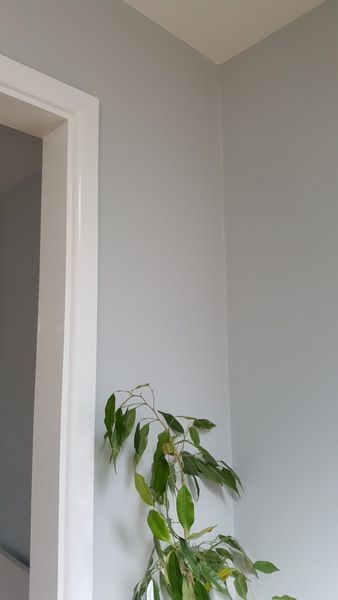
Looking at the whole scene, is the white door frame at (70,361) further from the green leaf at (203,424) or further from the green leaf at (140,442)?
the green leaf at (203,424)

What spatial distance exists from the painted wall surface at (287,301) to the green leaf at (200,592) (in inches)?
15.0

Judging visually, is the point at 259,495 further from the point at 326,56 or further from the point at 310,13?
the point at 310,13

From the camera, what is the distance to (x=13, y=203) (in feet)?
7.11

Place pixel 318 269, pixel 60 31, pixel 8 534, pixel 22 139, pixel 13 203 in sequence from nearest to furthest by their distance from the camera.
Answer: pixel 60 31, pixel 318 269, pixel 22 139, pixel 8 534, pixel 13 203

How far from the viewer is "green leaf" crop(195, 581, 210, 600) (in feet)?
2.74

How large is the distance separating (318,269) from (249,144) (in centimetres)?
46

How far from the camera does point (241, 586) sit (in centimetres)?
106

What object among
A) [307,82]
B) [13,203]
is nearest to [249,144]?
[307,82]

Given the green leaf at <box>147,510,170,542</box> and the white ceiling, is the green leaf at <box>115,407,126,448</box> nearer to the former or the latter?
the green leaf at <box>147,510,170,542</box>

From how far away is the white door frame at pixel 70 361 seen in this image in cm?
92

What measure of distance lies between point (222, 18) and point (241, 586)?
4.85 ft


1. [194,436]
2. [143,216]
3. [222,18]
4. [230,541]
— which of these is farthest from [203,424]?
[222,18]

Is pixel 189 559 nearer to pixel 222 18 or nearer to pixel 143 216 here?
pixel 143 216

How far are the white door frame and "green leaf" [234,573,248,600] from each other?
0.36 meters
